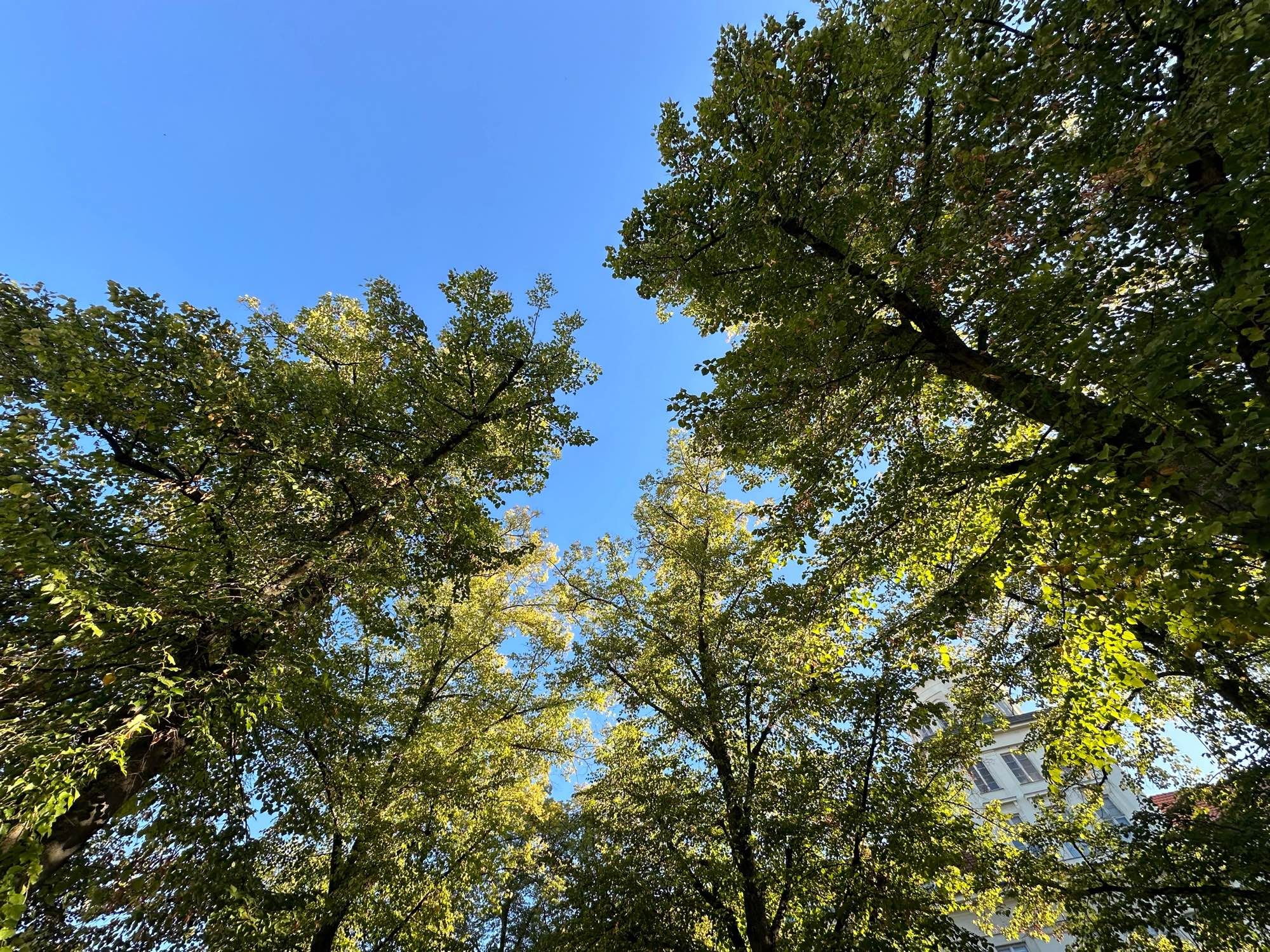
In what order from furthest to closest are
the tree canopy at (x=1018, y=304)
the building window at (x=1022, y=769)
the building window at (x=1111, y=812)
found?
the building window at (x=1022, y=769) < the building window at (x=1111, y=812) < the tree canopy at (x=1018, y=304)

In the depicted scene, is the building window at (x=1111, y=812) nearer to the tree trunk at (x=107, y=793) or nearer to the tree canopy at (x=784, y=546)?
the tree canopy at (x=784, y=546)

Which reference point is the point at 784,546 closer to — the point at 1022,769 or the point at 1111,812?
the point at 1022,769

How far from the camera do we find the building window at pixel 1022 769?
923 inches

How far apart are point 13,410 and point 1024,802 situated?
34290 mm

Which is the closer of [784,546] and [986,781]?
[784,546]

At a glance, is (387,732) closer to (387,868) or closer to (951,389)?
(387,868)

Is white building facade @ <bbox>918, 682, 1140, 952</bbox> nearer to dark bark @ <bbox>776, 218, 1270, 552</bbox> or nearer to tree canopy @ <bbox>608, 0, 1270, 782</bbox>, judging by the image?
tree canopy @ <bbox>608, 0, 1270, 782</bbox>

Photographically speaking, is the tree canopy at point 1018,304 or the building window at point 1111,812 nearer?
the tree canopy at point 1018,304

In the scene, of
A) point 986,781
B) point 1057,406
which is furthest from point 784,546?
point 986,781

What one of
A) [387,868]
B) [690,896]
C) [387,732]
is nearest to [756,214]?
[690,896]

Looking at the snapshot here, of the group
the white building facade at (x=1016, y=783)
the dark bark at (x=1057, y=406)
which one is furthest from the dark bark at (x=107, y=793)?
the white building facade at (x=1016, y=783)

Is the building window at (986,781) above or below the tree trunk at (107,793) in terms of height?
above

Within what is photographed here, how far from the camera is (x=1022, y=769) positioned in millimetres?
23750

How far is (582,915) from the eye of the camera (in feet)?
23.7
